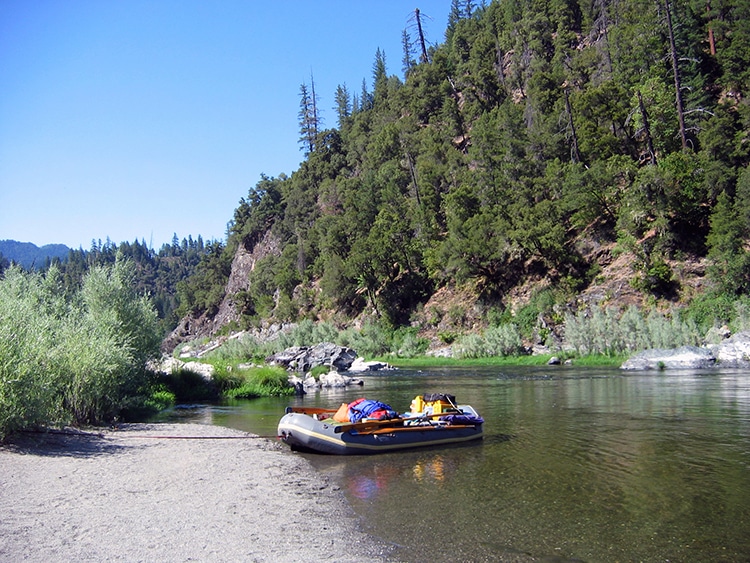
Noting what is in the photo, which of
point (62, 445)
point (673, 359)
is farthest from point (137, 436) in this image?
point (673, 359)

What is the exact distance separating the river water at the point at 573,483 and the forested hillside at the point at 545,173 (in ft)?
105

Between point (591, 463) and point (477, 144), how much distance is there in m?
66.8

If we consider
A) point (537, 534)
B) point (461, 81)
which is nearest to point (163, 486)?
point (537, 534)

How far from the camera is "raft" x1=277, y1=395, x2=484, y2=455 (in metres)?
16.4

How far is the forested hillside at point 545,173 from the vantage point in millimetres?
53125

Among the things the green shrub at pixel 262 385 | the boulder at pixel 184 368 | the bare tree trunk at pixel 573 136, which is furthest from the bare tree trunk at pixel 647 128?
the boulder at pixel 184 368

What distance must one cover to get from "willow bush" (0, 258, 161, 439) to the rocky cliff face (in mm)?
90493

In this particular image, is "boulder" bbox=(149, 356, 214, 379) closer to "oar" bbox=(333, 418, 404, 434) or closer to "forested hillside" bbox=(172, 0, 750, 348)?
"oar" bbox=(333, 418, 404, 434)

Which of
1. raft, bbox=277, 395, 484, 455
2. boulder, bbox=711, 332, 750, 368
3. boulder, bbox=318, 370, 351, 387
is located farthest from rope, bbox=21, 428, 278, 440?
boulder, bbox=711, 332, 750, 368

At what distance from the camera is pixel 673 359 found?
39.2m

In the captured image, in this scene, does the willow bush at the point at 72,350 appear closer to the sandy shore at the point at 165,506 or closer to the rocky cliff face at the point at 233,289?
the sandy shore at the point at 165,506

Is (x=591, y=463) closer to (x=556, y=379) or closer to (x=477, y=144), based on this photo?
(x=556, y=379)

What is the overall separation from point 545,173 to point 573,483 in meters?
58.3

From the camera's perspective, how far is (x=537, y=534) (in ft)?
31.5
